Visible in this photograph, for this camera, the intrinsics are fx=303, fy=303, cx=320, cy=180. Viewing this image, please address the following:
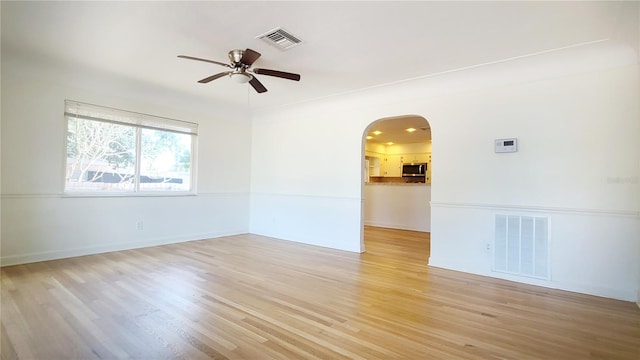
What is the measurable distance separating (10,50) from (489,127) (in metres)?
5.58

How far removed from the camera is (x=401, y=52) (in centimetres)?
322

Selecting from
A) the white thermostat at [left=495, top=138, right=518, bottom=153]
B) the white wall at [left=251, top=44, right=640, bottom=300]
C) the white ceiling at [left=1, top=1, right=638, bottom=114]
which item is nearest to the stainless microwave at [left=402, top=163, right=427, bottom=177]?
the white wall at [left=251, top=44, right=640, bottom=300]

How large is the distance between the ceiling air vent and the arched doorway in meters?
2.14

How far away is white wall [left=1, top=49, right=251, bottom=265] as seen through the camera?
145 inches

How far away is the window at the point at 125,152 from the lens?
4250 mm

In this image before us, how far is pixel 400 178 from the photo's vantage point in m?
10.4

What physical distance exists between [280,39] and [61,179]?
357 cm

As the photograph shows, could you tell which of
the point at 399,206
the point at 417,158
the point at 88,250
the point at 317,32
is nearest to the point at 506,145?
the point at 317,32

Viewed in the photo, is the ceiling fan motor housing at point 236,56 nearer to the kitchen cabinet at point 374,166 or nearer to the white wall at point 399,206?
the white wall at point 399,206

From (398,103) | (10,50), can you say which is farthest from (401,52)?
(10,50)

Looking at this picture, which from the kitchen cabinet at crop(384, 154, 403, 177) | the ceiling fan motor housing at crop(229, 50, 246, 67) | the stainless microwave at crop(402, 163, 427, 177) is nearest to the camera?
the ceiling fan motor housing at crop(229, 50, 246, 67)

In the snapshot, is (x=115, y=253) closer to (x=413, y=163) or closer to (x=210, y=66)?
(x=210, y=66)

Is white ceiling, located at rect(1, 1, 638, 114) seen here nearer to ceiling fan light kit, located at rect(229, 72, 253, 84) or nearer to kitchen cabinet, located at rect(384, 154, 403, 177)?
ceiling fan light kit, located at rect(229, 72, 253, 84)

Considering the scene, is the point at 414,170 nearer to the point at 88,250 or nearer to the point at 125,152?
the point at 125,152
